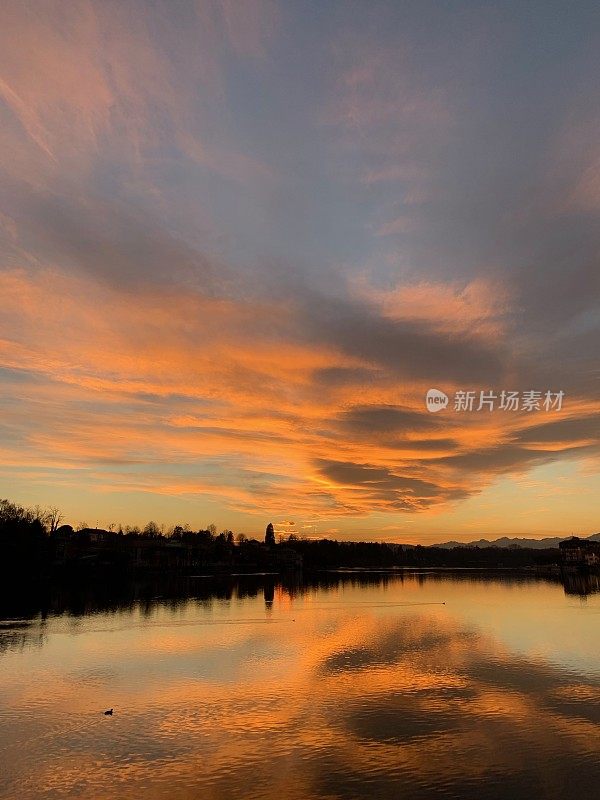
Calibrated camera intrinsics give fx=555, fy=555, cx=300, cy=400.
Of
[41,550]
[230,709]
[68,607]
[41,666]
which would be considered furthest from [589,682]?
[41,550]

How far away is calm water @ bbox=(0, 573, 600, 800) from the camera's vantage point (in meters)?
25.3

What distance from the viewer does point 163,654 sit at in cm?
5519

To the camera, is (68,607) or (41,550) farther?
(41,550)

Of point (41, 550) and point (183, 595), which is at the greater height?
point (41, 550)

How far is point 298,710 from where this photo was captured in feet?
119

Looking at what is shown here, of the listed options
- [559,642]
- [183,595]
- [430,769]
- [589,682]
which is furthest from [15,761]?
[183,595]

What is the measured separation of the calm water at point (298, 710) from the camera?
25266mm

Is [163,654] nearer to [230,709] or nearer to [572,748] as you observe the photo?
[230,709]

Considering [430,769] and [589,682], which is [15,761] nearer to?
[430,769]

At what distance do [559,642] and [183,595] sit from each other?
84.3 meters

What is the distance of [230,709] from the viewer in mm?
36312

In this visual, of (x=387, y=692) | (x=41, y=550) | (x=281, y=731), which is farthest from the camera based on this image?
(x=41, y=550)

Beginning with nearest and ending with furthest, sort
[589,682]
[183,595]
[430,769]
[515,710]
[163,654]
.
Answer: [430,769] < [515,710] < [589,682] < [163,654] < [183,595]

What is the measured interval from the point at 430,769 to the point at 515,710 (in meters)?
12.6
